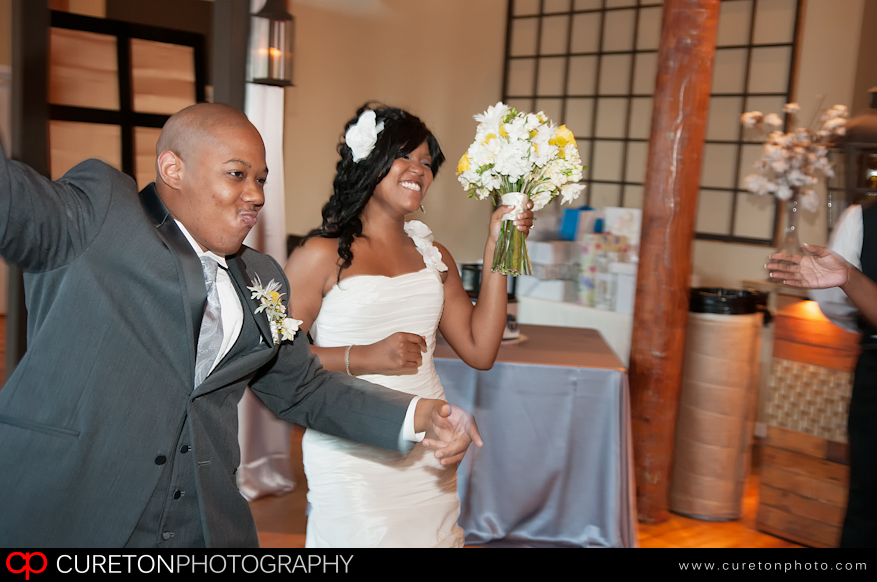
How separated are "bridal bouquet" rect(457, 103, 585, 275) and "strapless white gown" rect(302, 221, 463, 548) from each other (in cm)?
26

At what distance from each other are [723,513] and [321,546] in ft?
8.26

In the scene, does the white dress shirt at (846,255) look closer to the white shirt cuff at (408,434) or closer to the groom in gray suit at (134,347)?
the white shirt cuff at (408,434)

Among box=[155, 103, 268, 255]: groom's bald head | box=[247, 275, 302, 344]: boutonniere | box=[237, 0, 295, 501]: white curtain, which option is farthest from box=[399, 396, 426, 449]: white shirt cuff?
box=[237, 0, 295, 501]: white curtain

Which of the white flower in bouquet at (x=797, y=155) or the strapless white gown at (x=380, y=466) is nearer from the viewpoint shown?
the strapless white gown at (x=380, y=466)

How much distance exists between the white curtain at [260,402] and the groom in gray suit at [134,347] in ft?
6.73

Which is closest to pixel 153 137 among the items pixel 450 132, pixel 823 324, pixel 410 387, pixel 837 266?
pixel 410 387

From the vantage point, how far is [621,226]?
4.74 m

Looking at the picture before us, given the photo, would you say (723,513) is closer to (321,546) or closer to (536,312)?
(536,312)

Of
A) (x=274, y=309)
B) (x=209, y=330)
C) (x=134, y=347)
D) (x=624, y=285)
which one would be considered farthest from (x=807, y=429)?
(x=134, y=347)

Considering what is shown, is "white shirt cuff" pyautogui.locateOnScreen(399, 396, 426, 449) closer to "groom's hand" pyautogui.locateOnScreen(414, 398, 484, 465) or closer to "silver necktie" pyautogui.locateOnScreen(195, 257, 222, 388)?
"groom's hand" pyautogui.locateOnScreen(414, 398, 484, 465)

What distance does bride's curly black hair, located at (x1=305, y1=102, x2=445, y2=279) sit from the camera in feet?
6.73

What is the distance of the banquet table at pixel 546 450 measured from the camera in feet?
9.98

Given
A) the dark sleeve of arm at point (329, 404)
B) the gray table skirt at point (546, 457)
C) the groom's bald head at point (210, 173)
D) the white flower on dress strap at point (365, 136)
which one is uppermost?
the white flower on dress strap at point (365, 136)

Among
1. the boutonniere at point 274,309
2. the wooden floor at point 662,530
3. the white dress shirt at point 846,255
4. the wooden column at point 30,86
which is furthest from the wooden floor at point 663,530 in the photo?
the boutonniere at point 274,309
